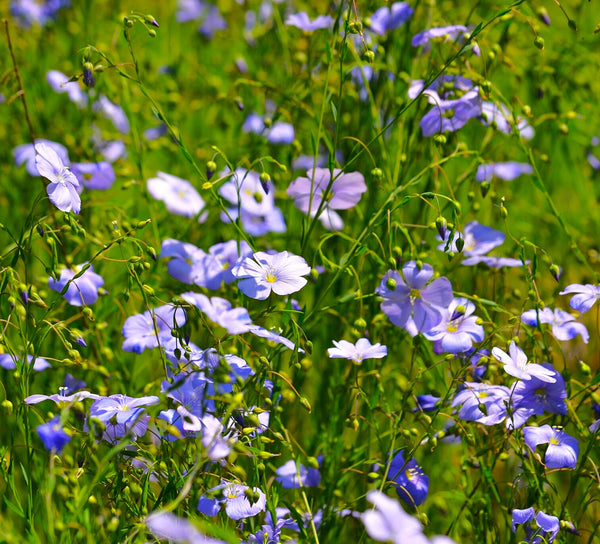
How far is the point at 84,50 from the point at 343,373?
3.40 feet

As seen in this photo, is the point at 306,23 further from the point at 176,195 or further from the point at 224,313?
the point at 224,313

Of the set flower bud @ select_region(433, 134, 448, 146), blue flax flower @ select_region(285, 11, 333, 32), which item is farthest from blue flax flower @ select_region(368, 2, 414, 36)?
flower bud @ select_region(433, 134, 448, 146)

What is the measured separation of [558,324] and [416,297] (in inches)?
14.0

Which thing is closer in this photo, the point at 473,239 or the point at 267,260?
the point at 267,260

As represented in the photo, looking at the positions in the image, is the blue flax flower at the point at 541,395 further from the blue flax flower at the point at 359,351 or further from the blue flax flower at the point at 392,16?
the blue flax flower at the point at 392,16

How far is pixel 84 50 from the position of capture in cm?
164

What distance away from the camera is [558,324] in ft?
5.74

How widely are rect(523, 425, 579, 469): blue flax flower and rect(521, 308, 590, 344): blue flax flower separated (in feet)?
0.90

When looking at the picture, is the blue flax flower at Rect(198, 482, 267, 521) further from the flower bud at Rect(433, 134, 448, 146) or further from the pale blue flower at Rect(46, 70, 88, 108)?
the pale blue flower at Rect(46, 70, 88, 108)

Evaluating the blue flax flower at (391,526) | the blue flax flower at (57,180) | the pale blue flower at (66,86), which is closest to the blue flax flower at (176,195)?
the pale blue flower at (66,86)

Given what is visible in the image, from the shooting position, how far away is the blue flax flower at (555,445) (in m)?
1.41

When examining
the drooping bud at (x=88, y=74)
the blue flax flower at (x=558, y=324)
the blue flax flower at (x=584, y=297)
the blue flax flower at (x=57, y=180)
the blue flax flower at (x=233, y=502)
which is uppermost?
the drooping bud at (x=88, y=74)

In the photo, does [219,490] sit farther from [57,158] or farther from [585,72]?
[585,72]

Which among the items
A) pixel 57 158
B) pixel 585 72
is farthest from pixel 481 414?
pixel 585 72
